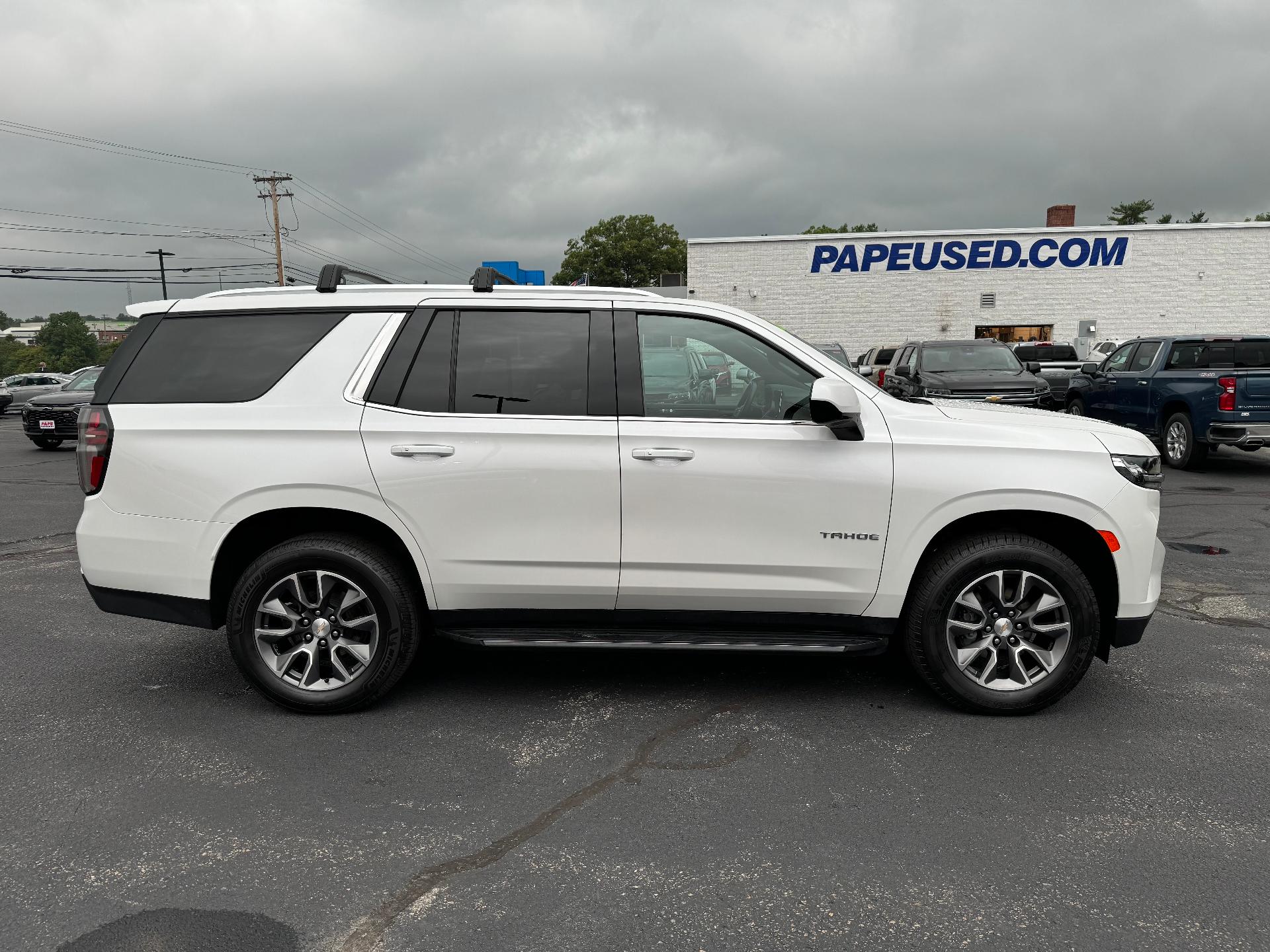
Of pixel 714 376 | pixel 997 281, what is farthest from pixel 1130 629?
pixel 997 281

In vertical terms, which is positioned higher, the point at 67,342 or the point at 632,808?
the point at 67,342

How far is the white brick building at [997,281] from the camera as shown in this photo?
30.0 metres

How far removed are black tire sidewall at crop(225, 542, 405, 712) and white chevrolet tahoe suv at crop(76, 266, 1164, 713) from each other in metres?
0.01

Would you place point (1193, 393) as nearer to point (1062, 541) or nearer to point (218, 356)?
point (1062, 541)

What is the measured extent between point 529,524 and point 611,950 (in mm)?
1865

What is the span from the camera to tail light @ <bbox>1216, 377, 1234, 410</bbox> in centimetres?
1108

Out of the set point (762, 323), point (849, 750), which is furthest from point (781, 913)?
point (762, 323)

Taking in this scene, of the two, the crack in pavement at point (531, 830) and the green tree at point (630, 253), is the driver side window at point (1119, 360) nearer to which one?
the crack in pavement at point (531, 830)

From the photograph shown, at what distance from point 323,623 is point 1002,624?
3015 mm

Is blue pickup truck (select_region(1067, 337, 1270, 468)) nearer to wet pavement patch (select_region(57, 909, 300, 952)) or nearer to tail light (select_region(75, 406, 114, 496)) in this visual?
tail light (select_region(75, 406, 114, 496))

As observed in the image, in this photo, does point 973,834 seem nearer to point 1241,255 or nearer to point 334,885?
point 334,885

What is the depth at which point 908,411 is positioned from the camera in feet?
13.2

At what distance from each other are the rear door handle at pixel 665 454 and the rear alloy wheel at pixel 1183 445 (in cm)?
1043

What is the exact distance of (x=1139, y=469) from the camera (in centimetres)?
396
